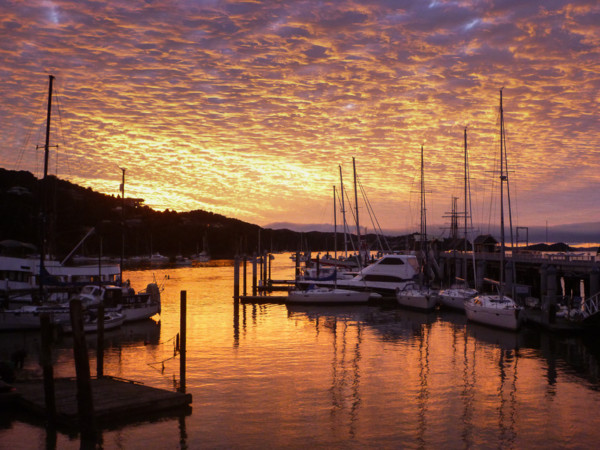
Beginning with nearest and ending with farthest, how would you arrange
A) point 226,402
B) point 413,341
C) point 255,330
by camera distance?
1. point 226,402
2. point 413,341
3. point 255,330

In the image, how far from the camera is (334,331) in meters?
39.7

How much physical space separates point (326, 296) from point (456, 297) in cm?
1265

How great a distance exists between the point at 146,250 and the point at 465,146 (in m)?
154

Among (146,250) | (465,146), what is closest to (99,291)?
(465,146)

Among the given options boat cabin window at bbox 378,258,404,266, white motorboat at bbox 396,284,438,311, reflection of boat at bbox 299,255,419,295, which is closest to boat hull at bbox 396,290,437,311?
white motorboat at bbox 396,284,438,311

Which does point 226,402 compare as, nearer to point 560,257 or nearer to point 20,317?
point 20,317

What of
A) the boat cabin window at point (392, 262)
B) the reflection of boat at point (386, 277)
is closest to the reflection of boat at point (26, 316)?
the reflection of boat at point (386, 277)

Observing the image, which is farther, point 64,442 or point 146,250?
point 146,250

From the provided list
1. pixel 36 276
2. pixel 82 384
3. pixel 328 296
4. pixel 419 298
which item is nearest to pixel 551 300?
pixel 419 298

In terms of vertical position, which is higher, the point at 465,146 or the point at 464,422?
the point at 465,146

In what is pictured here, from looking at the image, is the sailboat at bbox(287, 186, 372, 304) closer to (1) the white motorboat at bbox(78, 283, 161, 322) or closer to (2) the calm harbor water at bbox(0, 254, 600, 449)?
(2) the calm harbor water at bbox(0, 254, 600, 449)

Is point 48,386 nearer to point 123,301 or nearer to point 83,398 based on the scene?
point 83,398

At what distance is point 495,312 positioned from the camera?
129ft

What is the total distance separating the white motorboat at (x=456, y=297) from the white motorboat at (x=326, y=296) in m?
7.90
